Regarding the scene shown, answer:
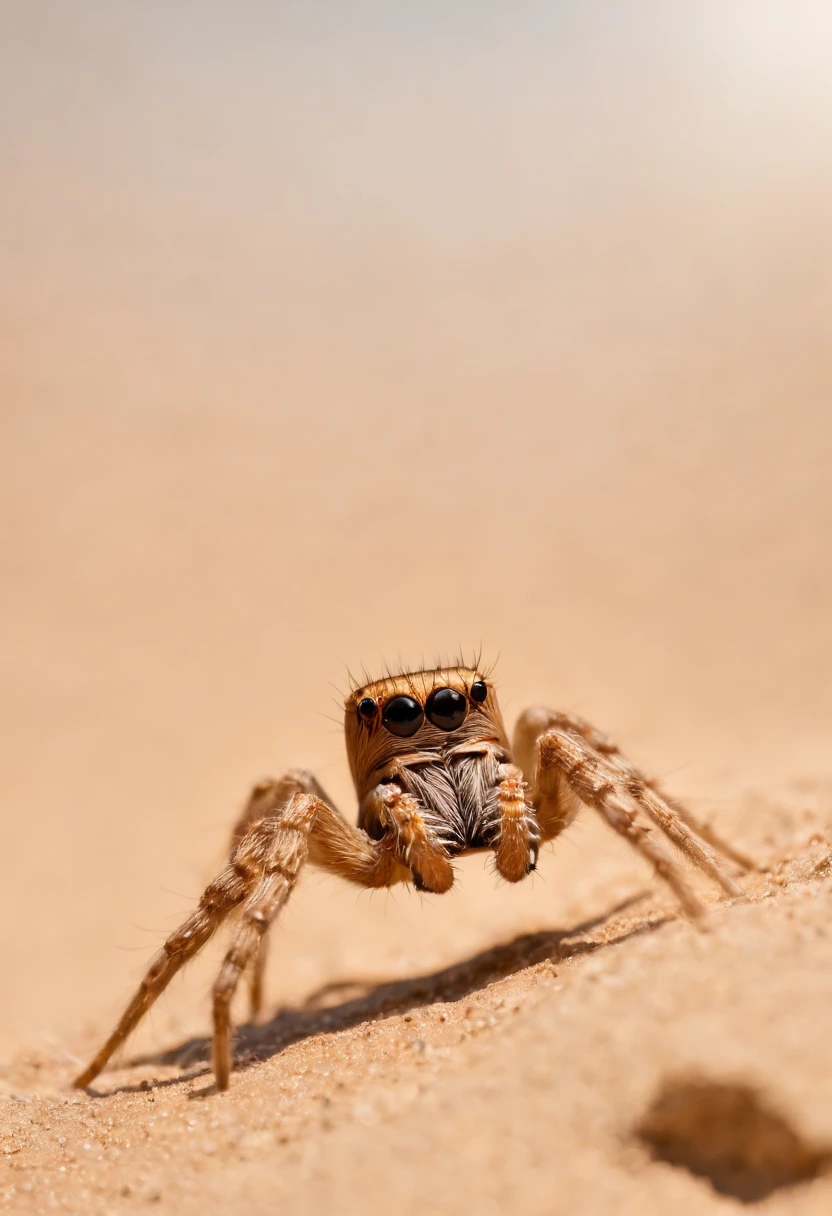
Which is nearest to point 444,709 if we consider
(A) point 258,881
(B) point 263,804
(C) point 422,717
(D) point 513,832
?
(C) point 422,717

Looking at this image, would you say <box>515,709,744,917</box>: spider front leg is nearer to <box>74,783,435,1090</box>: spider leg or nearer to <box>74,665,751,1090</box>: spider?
<box>74,665,751,1090</box>: spider

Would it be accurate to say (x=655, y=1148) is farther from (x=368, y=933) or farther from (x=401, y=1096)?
(x=368, y=933)

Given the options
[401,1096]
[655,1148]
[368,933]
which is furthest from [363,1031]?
[368,933]

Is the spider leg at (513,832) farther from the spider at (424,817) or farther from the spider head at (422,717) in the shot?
the spider head at (422,717)

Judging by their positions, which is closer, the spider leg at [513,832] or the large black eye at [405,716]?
the spider leg at [513,832]

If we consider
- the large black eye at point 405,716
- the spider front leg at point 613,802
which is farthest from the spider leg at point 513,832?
the large black eye at point 405,716

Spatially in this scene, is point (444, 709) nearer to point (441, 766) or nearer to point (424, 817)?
point (441, 766)

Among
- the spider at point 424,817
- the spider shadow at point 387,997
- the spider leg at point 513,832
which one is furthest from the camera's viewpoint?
the spider shadow at point 387,997
